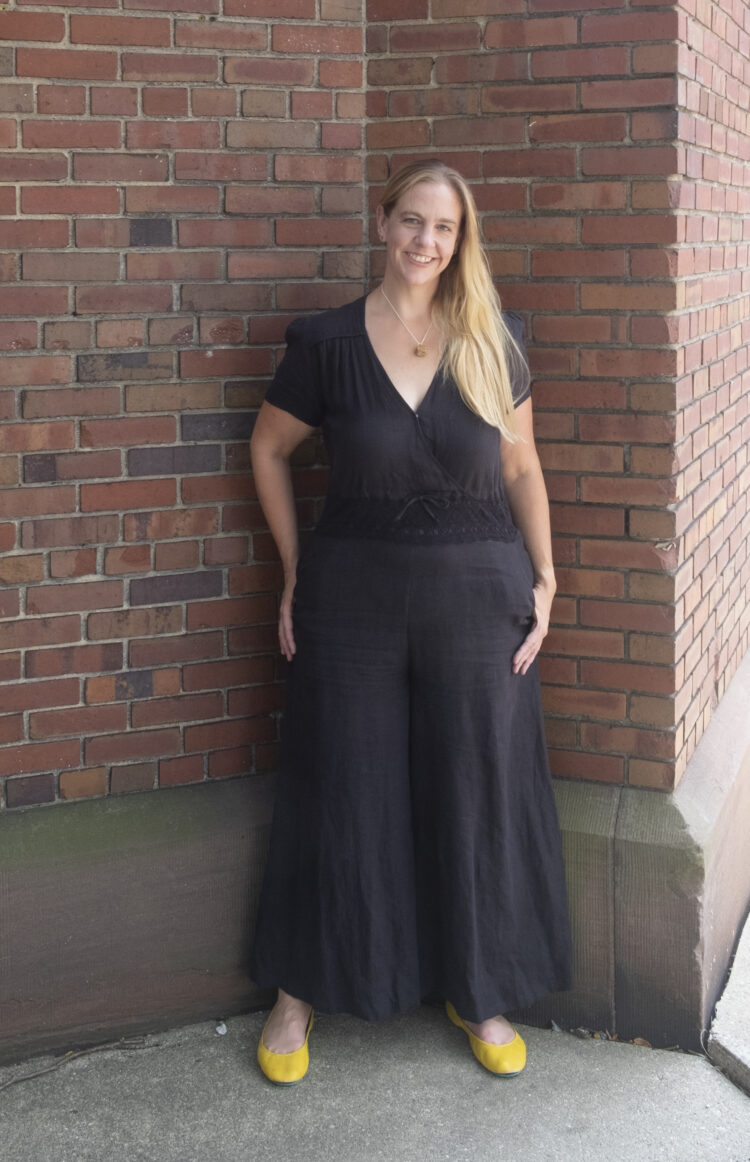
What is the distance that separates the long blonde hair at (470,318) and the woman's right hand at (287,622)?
686 millimetres

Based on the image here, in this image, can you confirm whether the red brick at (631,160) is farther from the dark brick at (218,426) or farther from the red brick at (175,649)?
the red brick at (175,649)

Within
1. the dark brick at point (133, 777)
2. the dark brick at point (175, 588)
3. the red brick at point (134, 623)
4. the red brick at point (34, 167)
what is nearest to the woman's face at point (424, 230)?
the red brick at point (34, 167)

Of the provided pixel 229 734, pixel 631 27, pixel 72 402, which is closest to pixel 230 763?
pixel 229 734

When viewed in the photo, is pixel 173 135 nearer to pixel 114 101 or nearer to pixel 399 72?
pixel 114 101

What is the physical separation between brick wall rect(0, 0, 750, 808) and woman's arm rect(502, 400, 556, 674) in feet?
0.59

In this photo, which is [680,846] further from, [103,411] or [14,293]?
[14,293]

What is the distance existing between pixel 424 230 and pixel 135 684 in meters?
1.39

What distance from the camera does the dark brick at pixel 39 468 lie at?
3.45 meters

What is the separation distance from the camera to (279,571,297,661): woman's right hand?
3543 millimetres

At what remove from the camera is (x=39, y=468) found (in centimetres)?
347

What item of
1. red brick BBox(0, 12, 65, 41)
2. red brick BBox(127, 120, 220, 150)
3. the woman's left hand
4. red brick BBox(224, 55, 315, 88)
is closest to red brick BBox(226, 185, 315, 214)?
red brick BBox(127, 120, 220, 150)

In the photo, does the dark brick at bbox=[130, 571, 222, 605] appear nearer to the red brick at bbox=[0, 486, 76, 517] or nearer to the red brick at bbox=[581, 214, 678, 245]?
the red brick at bbox=[0, 486, 76, 517]

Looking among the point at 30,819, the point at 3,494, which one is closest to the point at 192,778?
the point at 30,819

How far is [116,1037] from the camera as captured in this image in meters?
3.65
